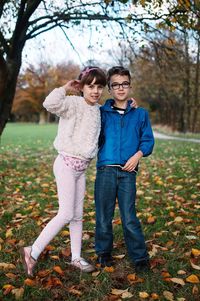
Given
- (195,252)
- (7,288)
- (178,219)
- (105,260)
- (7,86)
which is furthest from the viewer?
(7,86)

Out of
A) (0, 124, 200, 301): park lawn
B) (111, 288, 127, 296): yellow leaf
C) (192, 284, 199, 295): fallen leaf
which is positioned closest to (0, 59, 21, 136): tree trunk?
(0, 124, 200, 301): park lawn

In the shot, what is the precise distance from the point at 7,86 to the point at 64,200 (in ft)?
21.2

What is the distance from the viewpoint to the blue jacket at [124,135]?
3.66 m

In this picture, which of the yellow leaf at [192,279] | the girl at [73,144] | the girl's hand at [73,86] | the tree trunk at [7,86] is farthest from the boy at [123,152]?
the tree trunk at [7,86]

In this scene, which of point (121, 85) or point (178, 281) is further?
point (121, 85)

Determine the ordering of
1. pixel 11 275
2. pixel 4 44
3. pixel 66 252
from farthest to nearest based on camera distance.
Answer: pixel 4 44 → pixel 66 252 → pixel 11 275

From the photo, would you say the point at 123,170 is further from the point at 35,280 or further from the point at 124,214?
the point at 35,280

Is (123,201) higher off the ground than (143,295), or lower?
higher

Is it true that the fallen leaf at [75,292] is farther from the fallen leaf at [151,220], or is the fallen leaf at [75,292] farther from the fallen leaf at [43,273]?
the fallen leaf at [151,220]

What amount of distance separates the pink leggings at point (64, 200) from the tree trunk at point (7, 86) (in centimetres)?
572

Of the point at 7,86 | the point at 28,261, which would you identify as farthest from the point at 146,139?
the point at 7,86

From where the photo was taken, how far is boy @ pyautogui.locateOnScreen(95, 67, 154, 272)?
3666 millimetres

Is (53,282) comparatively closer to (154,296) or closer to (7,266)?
(7,266)

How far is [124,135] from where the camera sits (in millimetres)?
3666
